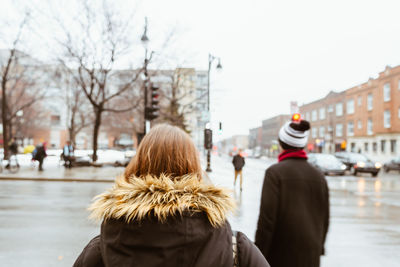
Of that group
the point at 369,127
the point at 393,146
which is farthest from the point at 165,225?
the point at 369,127

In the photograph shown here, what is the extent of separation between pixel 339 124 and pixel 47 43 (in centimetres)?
4807

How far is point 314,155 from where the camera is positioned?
26422 mm

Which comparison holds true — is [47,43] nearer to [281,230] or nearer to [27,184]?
[27,184]

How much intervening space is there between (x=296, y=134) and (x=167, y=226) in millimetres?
1864

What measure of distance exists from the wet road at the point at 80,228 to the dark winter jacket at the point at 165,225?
407 cm

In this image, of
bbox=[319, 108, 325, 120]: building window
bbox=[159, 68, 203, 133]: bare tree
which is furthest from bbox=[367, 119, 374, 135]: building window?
bbox=[159, 68, 203, 133]: bare tree

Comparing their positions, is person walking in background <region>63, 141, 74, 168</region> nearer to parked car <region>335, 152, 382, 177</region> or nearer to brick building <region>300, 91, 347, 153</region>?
parked car <region>335, 152, 382, 177</region>

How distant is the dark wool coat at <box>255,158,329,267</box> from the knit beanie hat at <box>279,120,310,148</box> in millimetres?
197

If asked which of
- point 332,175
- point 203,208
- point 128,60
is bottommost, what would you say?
point 332,175

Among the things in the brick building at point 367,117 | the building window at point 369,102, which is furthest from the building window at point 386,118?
the building window at point 369,102

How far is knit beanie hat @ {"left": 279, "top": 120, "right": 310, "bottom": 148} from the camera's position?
→ 2.94 m

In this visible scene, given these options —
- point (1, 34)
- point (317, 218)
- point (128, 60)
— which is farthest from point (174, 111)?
point (317, 218)

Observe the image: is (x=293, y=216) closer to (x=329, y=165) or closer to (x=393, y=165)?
(x=329, y=165)

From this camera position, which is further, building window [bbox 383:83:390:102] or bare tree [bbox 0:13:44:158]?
building window [bbox 383:83:390:102]
